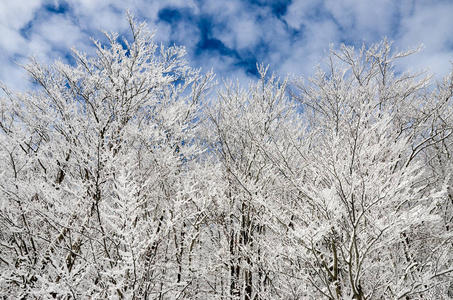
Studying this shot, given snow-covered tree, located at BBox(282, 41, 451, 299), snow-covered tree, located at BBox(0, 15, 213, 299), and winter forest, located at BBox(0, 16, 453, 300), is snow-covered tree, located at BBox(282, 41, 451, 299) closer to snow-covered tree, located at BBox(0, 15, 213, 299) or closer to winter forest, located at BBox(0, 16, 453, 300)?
winter forest, located at BBox(0, 16, 453, 300)

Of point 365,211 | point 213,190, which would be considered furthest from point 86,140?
point 365,211

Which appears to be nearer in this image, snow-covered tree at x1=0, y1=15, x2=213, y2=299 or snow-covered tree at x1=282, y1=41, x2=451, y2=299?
snow-covered tree at x1=282, y1=41, x2=451, y2=299

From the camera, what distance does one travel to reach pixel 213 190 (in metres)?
5.09

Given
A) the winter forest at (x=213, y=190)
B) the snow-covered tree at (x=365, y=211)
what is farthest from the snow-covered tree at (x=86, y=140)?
the snow-covered tree at (x=365, y=211)

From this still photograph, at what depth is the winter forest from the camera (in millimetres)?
2996

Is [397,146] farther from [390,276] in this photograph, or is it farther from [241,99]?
[241,99]

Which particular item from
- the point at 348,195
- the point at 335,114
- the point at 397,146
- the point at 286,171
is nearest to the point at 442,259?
the point at 397,146

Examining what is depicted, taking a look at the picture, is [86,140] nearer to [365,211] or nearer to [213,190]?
[213,190]

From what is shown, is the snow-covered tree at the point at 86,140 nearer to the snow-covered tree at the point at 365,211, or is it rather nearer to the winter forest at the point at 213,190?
the winter forest at the point at 213,190

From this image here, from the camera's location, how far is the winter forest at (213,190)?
118 inches

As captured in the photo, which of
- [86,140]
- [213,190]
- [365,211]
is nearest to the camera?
[365,211]

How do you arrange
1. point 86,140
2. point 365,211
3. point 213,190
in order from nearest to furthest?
point 365,211
point 86,140
point 213,190

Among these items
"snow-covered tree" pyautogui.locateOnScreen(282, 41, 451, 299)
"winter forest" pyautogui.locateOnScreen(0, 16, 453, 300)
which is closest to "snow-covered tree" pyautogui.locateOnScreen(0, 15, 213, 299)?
"winter forest" pyautogui.locateOnScreen(0, 16, 453, 300)

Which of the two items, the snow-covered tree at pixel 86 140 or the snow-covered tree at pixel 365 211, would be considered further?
the snow-covered tree at pixel 86 140
